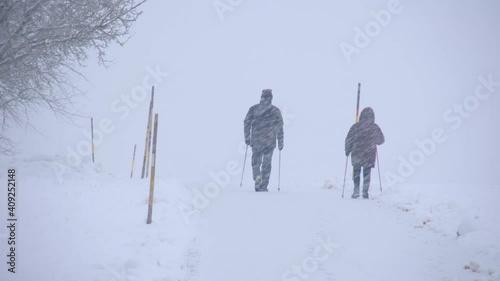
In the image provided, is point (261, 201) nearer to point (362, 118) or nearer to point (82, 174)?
point (362, 118)

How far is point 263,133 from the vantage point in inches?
494

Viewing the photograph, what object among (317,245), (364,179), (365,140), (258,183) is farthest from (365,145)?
(317,245)

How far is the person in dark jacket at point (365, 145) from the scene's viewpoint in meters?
11.7

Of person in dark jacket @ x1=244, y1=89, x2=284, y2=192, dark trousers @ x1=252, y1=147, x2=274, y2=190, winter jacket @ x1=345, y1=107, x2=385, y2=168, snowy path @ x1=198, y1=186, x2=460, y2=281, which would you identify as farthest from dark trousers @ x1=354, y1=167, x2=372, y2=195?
dark trousers @ x1=252, y1=147, x2=274, y2=190

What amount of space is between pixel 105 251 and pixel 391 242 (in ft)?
15.7

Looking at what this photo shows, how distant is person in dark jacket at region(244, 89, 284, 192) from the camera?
12438mm

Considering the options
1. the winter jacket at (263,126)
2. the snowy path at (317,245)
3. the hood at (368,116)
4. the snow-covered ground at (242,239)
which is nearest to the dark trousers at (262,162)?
the winter jacket at (263,126)

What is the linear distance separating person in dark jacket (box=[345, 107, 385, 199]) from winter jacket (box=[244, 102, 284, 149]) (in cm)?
259

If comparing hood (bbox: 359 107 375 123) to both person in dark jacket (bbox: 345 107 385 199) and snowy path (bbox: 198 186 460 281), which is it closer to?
person in dark jacket (bbox: 345 107 385 199)

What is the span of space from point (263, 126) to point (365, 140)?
3565 millimetres

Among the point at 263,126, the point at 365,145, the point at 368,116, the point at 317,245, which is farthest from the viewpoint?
the point at 263,126

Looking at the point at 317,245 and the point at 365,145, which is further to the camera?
the point at 365,145

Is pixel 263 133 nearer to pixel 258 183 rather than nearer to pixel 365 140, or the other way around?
pixel 258 183

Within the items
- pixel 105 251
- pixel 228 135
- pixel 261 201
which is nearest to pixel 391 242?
pixel 261 201
